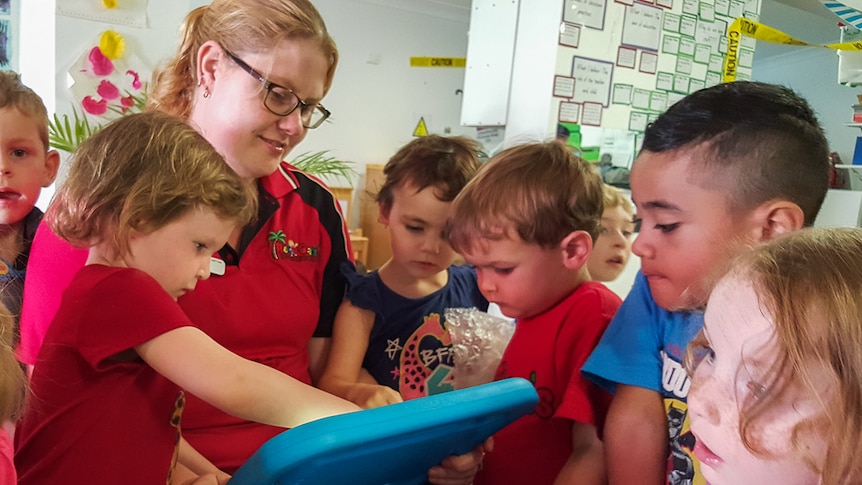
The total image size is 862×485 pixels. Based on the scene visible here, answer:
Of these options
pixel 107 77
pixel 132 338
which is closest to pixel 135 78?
pixel 107 77

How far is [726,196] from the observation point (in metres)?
0.79

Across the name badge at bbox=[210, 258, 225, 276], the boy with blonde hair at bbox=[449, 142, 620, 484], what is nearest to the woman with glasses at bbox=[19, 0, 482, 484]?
the name badge at bbox=[210, 258, 225, 276]

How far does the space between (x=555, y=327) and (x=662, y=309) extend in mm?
206

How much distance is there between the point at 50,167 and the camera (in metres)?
1.56

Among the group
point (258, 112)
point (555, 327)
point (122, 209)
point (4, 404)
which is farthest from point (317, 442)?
point (258, 112)

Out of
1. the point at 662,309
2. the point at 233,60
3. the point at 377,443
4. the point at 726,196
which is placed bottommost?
the point at 377,443

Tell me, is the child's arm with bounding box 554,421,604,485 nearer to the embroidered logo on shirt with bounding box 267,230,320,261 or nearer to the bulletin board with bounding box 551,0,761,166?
the embroidered logo on shirt with bounding box 267,230,320,261

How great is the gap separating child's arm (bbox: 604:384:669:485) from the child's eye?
23 cm

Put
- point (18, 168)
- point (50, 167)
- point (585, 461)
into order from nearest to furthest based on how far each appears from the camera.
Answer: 1. point (585, 461)
2. point (18, 168)
3. point (50, 167)

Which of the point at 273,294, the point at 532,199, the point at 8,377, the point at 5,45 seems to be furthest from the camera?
the point at 5,45

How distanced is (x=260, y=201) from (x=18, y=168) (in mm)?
744

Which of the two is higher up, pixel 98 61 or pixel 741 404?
pixel 98 61

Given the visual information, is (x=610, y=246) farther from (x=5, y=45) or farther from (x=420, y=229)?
(x=5, y=45)

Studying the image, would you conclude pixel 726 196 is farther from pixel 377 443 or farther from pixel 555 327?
pixel 377 443
